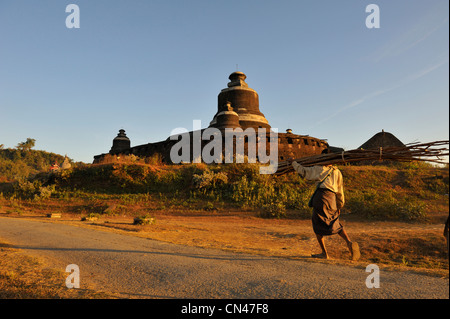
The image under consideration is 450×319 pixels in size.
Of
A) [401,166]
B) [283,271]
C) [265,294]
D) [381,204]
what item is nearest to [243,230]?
[283,271]

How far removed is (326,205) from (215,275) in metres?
2.17

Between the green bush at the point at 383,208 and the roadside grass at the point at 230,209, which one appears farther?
the green bush at the point at 383,208

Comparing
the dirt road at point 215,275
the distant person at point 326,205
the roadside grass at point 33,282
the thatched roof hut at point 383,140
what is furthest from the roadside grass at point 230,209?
the thatched roof hut at point 383,140

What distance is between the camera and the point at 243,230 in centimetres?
862

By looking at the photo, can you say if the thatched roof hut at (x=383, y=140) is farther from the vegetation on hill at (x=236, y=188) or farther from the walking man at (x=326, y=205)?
the walking man at (x=326, y=205)

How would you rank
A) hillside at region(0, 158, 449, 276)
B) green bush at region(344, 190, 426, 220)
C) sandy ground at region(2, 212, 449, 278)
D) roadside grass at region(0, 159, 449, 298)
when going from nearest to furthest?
1. sandy ground at region(2, 212, 449, 278)
2. roadside grass at region(0, 159, 449, 298)
3. hillside at region(0, 158, 449, 276)
4. green bush at region(344, 190, 426, 220)

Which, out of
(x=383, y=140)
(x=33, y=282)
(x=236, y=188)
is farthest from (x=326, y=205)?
(x=383, y=140)

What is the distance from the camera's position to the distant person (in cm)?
412

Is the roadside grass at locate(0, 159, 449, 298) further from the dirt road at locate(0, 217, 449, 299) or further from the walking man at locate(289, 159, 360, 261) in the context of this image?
the walking man at locate(289, 159, 360, 261)

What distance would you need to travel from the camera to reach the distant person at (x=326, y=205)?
4125mm

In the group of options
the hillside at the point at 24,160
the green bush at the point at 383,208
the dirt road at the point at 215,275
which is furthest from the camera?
the hillside at the point at 24,160

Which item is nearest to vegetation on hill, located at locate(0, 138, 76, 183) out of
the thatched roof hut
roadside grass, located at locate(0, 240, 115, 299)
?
the thatched roof hut
